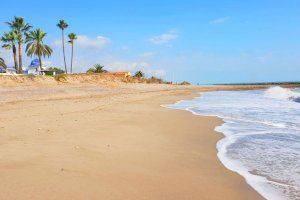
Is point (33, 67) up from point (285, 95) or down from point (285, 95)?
up

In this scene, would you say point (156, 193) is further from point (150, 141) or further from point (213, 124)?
point (213, 124)

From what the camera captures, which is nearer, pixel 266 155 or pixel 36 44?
pixel 266 155

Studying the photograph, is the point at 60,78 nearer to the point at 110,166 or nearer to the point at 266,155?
the point at 266,155

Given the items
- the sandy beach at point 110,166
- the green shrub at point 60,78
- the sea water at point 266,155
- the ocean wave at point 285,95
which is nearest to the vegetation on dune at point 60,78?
the green shrub at point 60,78

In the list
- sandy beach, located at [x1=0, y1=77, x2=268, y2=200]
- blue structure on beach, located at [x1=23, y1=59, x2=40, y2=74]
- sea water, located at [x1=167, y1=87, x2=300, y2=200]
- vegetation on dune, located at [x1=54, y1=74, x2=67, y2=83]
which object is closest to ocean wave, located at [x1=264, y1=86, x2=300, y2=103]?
vegetation on dune, located at [x1=54, y1=74, x2=67, y2=83]

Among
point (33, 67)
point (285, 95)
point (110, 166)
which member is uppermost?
point (33, 67)

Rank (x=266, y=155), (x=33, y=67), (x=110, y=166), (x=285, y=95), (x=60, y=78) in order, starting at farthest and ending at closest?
(x=33, y=67) < (x=60, y=78) < (x=285, y=95) < (x=266, y=155) < (x=110, y=166)

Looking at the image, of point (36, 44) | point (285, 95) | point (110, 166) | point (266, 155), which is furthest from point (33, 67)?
point (110, 166)

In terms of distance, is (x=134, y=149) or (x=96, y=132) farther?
(x=96, y=132)

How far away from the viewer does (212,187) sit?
579 centimetres

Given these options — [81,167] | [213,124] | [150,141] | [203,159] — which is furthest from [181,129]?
[81,167]

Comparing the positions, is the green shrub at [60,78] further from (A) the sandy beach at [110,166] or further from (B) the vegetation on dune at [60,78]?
(A) the sandy beach at [110,166]

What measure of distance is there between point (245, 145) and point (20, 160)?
545cm

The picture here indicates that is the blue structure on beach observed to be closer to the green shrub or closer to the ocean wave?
the green shrub
